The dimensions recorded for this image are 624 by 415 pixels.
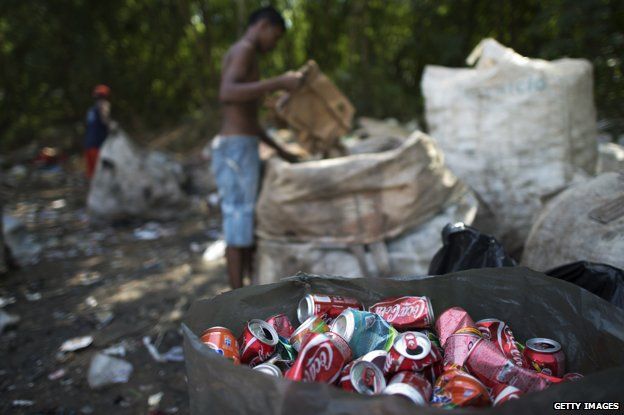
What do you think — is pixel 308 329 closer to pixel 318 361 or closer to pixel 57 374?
pixel 318 361

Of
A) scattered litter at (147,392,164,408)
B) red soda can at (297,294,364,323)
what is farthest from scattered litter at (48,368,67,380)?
red soda can at (297,294,364,323)

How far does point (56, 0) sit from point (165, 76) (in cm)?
210

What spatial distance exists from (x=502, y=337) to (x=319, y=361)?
0.51m

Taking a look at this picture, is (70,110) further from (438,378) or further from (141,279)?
(438,378)

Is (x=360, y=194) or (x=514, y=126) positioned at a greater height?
(x=514, y=126)

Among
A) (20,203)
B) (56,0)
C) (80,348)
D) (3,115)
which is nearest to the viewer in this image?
(80,348)

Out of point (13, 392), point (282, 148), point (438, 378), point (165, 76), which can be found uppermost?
point (165, 76)

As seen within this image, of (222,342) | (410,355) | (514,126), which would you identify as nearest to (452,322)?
(410,355)

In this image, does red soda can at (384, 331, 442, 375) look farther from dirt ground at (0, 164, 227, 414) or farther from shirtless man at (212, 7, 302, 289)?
shirtless man at (212, 7, 302, 289)

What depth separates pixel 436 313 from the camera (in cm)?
141

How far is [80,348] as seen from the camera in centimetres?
256

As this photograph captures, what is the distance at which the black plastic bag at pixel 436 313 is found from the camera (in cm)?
86

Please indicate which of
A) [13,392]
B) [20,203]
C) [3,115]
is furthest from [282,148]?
[3,115]

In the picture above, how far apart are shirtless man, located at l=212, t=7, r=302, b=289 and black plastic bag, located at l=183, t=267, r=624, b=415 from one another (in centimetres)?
128
